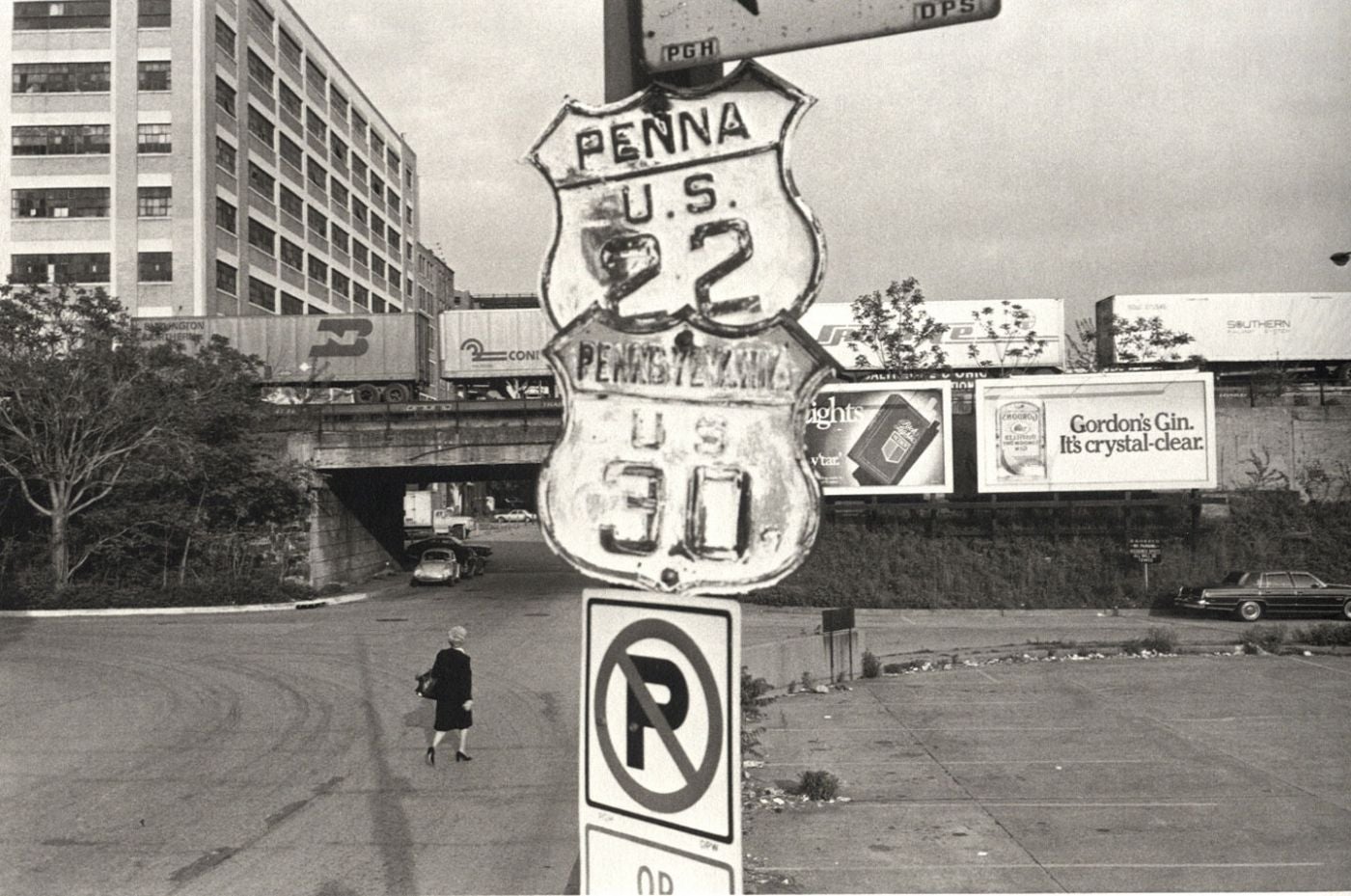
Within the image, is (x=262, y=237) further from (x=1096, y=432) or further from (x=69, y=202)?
(x=1096, y=432)

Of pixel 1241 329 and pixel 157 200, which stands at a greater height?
pixel 157 200

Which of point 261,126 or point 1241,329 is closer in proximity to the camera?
point 1241,329

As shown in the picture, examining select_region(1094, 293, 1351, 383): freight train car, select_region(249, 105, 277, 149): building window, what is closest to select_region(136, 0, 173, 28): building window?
select_region(249, 105, 277, 149): building window

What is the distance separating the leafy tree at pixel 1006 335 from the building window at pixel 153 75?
39199 millimetres

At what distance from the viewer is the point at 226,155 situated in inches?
2115

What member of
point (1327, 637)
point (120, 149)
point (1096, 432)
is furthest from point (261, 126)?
point (1327, 637)

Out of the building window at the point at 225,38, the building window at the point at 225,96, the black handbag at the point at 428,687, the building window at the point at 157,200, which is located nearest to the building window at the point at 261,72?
the building window at the point at 225,38

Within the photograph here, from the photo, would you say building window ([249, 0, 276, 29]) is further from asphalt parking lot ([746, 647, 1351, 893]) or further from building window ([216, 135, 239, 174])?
asphalt parking lot ([746, 647, 1351, 893])

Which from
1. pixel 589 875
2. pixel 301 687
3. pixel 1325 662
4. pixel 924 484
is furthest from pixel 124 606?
pixel 589 875

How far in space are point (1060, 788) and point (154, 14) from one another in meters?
55.3

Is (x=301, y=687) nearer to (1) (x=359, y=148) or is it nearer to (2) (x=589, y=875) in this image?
(2) (x=589, y=875)

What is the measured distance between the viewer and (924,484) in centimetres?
3209

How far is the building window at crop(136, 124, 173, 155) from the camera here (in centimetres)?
5088

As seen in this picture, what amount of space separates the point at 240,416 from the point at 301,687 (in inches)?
791
